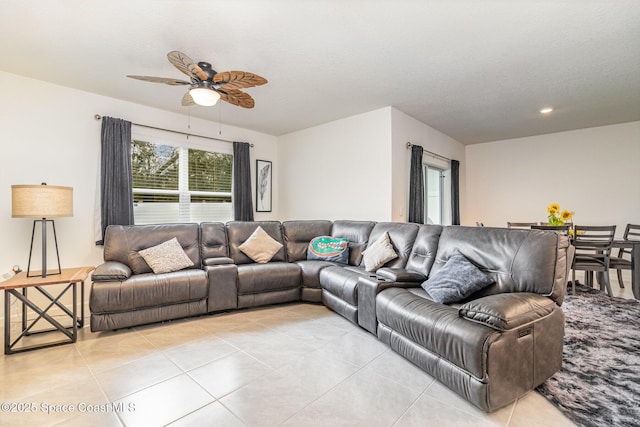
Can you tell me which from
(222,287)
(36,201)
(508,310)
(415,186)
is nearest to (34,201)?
(36,201)

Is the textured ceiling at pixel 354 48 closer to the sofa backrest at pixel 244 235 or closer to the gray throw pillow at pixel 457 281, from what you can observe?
the sofa backrest at pixel 244 235

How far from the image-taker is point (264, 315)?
3238 mm

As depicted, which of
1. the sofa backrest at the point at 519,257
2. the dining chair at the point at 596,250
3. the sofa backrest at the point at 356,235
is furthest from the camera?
the sofa backrest at the point at 356,235

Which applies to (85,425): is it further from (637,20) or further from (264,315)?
(637,20)

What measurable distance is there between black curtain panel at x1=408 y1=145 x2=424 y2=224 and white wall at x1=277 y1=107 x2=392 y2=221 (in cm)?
56

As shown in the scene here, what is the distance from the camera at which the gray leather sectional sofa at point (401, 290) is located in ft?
5.59

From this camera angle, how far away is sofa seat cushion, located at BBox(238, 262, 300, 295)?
3.33 metres

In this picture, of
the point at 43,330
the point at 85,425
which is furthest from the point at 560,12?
the point at 43,330

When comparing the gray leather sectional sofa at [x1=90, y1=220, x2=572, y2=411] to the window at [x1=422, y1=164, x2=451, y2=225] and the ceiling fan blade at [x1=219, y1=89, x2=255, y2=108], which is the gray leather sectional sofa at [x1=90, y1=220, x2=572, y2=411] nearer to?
the ceiling fan blade at [x1=219, y1=89, x2=255, y2=108]

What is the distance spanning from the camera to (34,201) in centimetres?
253

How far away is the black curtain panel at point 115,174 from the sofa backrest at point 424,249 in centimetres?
351

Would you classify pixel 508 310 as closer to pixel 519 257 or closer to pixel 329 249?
pixel 519 257

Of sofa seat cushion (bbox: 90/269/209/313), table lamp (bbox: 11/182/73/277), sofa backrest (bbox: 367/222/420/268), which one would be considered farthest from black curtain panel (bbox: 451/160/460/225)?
table lamp (bbox: 11/182/73/277)

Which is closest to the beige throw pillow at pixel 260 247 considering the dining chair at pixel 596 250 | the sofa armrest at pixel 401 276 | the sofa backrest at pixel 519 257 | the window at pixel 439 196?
the sofa armrest at pixel 401 276
